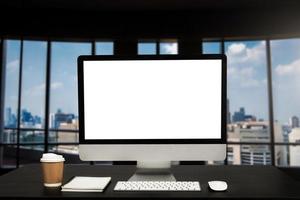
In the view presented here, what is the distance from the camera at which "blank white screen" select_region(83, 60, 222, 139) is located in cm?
126

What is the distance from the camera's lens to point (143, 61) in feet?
4.24

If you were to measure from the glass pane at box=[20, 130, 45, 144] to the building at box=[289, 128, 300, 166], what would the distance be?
3.67 metres

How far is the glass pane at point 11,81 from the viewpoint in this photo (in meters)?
4.45

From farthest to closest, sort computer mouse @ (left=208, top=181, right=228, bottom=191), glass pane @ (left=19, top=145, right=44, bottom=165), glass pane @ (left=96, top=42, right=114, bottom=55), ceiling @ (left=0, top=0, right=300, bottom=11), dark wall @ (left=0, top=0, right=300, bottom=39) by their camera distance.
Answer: glass pane @ (left=96, top=42, right=114, bottom=55) → glass pane @ (left=19, top=145, right=44, bottom=165) → dark wall @ (left=0, top=0, right=300, bottom=39) → ceiling @ (left=0, top=0, right=300, bottom=11) → computer mouse @ (left=208, top=181, right=228, bottom=191)

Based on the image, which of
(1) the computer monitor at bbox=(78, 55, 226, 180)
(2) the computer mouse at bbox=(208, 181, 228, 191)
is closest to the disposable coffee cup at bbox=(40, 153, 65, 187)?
(1) the computer monitor at bbox=(78, 55, 226, 180)

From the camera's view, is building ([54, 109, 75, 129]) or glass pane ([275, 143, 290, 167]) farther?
building ([54, 109, 75, 129])

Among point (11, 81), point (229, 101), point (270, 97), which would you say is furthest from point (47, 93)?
point (270, 97)

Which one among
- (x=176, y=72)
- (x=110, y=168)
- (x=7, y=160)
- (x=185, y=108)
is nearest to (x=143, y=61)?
(x=176, y=72)

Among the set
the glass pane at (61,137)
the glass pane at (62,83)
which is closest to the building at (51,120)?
the glass pane at (62,83)

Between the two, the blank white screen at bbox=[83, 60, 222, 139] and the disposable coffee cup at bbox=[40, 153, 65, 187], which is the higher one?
the blank white screen at bbox=[83, 60, 222, 139]

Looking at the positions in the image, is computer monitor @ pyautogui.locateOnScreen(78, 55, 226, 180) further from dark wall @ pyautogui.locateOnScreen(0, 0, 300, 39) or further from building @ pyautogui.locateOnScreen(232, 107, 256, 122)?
building @ pyautogui.locateOnScreen(232, 107, 256, 122)

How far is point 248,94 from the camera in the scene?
4.47 m

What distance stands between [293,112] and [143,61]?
3761 mm

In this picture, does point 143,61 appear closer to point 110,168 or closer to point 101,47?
point 110,168
